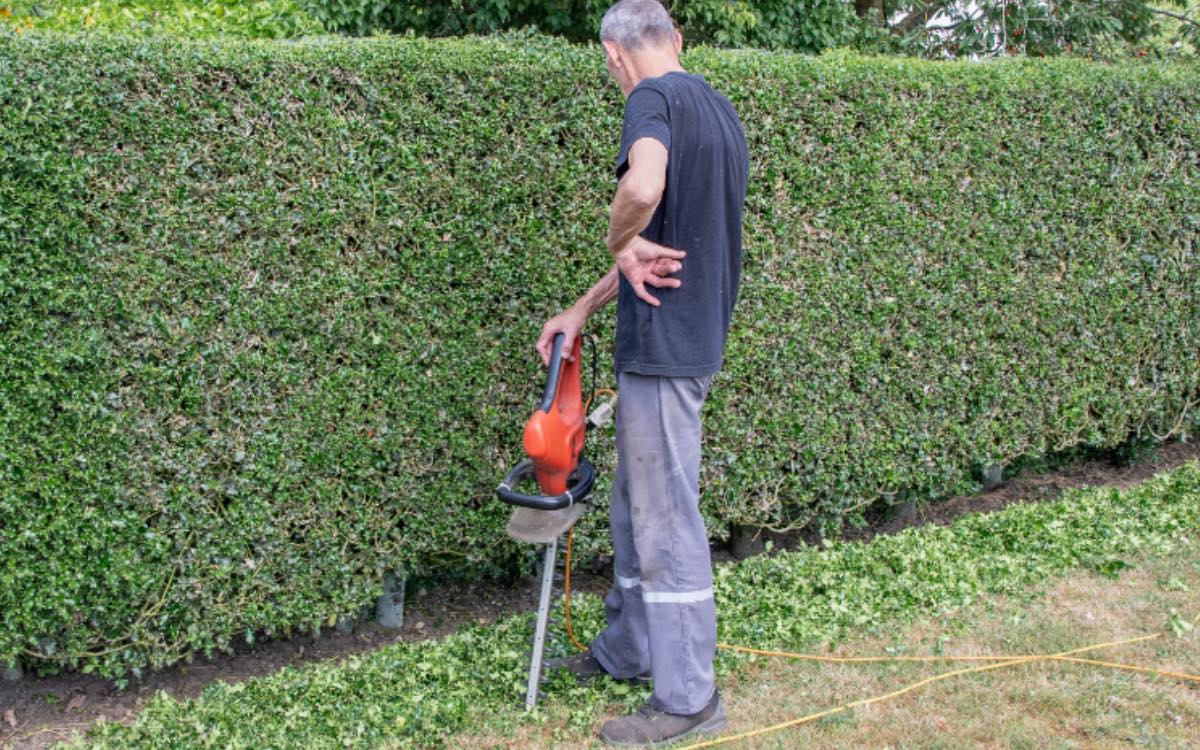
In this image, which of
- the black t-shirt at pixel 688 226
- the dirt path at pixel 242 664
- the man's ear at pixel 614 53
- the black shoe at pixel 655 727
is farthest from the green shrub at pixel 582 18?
the black shoe at pixel 655 727

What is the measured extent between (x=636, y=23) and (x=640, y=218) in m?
0.63

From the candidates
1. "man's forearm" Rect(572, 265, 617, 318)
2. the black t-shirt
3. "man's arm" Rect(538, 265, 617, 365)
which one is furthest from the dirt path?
the black t-shirt

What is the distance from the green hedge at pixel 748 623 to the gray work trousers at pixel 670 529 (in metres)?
0.40

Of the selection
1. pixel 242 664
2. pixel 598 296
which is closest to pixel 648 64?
pixel 598 296

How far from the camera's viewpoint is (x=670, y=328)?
135 inches

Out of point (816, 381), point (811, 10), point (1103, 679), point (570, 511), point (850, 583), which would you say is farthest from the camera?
point (811, 10)

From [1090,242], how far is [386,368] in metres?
4.02

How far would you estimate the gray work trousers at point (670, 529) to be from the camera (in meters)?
3.49

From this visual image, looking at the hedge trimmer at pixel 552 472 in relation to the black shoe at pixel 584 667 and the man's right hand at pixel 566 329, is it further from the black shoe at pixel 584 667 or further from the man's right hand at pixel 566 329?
the black shoe at pixel 584 667

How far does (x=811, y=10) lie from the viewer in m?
7.66

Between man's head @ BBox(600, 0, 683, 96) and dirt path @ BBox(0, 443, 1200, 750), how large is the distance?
8.04 feet

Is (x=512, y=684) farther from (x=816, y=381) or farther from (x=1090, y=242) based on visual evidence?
(x=1090, y=242)

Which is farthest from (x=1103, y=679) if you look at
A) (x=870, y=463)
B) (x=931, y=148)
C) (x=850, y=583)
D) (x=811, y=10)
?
(x=811, y=10)

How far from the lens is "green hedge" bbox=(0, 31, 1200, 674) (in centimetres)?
364
